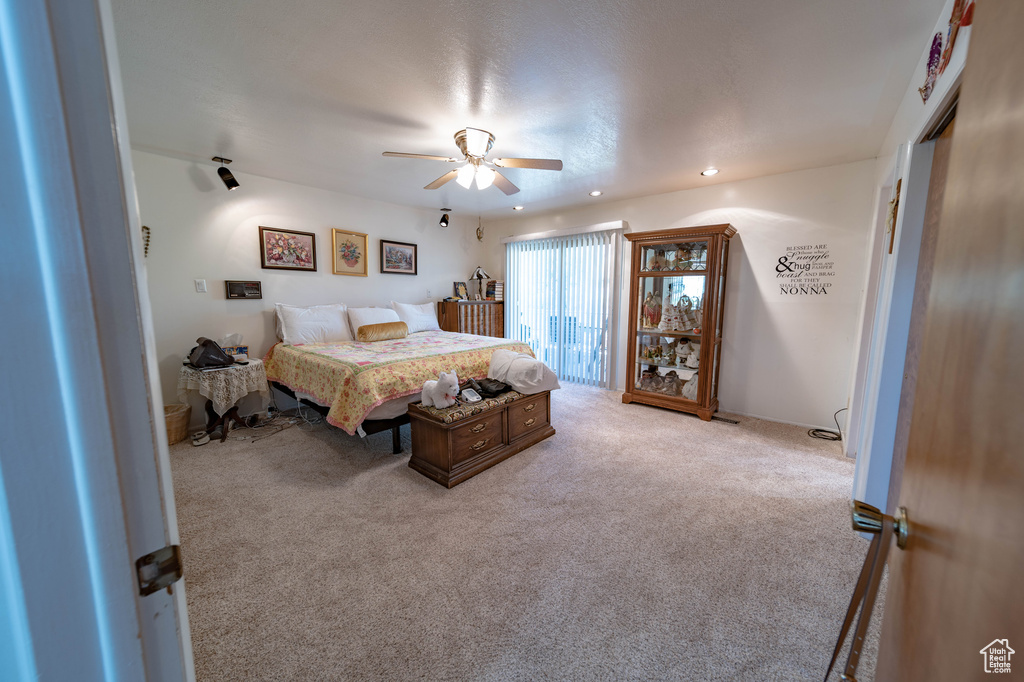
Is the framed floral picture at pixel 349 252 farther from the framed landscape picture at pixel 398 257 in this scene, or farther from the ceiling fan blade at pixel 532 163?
the ceiling fan blade at pixel 532 163

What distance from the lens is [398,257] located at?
181 inches

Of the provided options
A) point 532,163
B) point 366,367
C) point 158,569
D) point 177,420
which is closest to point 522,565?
point 158,569

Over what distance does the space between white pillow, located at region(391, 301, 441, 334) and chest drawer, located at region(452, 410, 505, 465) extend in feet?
7.06

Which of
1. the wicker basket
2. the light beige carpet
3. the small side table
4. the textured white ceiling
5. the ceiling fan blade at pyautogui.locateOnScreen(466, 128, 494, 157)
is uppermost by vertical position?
the textured white ceiling

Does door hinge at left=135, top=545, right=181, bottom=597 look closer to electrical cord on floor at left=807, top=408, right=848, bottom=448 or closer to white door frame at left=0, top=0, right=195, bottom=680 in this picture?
white door frame at left=0, top=0, right=195, bottom=680

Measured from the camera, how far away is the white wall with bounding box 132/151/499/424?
9.89ft

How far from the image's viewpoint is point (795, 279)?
3.29 meters

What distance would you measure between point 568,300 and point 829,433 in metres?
2.91

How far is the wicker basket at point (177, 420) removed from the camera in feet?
9.43

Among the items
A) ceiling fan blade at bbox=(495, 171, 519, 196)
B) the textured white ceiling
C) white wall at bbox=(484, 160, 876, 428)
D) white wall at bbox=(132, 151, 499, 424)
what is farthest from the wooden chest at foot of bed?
white wall at bbox=(484, 160, 876, 428)

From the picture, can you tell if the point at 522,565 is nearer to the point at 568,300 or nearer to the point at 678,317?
the point at 678,317

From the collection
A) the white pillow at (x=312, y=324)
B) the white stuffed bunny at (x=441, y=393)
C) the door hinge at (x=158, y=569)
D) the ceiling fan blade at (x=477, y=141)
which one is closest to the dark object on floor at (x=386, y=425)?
the white stuffed bunny at (x=441, y=393)

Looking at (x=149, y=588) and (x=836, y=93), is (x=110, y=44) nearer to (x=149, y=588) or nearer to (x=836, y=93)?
(x=149, y=588)

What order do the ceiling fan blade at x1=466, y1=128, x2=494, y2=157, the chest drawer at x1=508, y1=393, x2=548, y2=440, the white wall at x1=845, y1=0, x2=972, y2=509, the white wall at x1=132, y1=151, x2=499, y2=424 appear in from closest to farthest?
the white wall at x1=845, y1=0, x2=972, y2=509 → the ceiling fan blade at x1=466, y1=128, x2=494, y2=157 → the chest drawer at x1=508, y1=393, x2=548, y2=440 → the white wall at x1=132, y1=151, x2=499, y2=424
